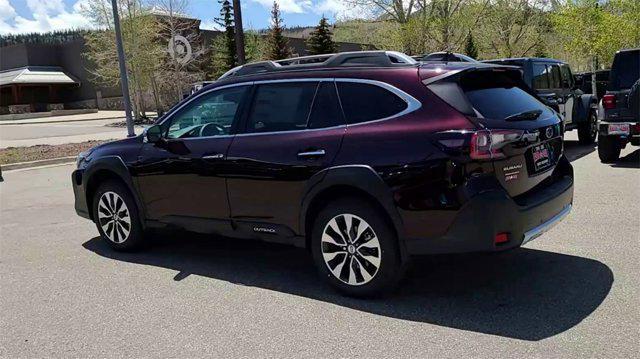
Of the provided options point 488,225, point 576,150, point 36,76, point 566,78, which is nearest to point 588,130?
point 576,150

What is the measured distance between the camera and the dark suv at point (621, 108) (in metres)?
9.36

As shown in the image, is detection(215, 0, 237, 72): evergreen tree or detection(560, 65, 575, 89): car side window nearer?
detection(560, 65, 575, 89): car side window

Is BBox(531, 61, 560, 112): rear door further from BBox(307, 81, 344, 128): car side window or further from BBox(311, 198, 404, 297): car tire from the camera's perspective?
BBox(311, 198, 404, 297): car tire

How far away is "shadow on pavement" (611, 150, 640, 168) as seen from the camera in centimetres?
984

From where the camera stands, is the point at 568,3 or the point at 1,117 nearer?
the point at 568,3

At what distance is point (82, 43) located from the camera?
5734 centimetres

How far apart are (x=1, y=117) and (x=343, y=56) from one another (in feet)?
178

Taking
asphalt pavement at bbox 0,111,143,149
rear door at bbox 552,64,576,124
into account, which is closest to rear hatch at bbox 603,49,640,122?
rear door at bbox 552,64,576,124

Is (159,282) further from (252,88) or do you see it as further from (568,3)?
(568,3)

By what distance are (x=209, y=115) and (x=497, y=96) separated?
99.3 inches

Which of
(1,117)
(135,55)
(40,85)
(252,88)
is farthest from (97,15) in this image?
(252,88)

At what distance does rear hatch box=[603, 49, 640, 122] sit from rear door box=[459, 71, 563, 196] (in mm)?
5690

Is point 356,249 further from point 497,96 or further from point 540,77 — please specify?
point 540,77

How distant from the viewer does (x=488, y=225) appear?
3691 millimetres
